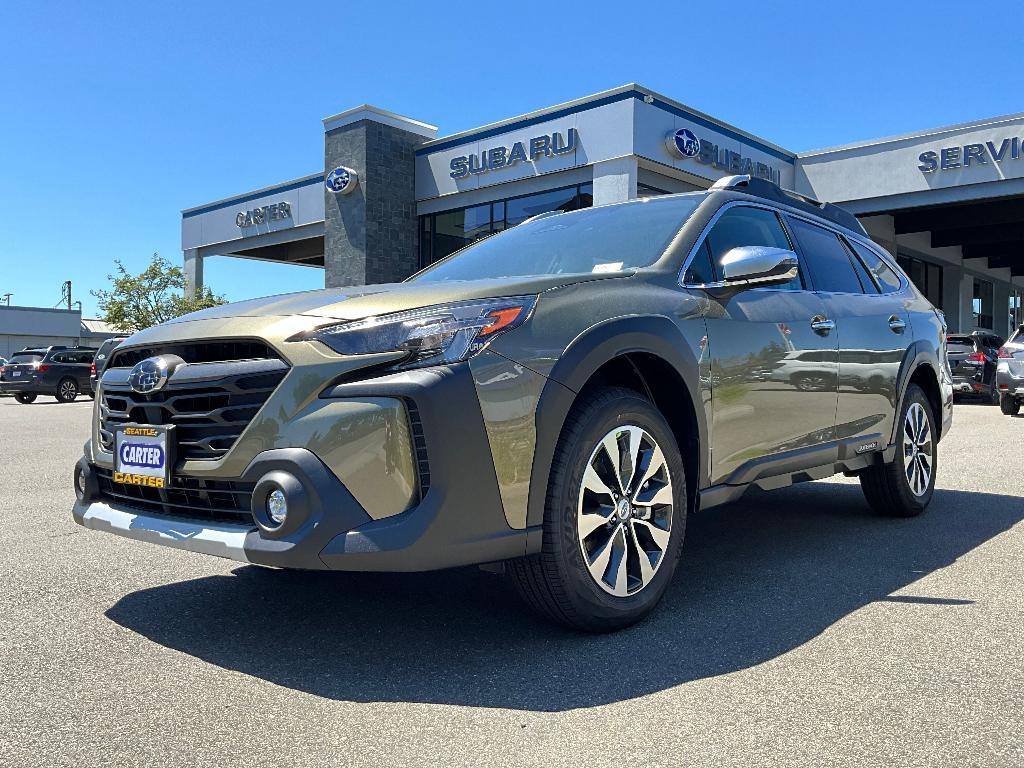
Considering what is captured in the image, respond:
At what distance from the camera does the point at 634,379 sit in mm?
3568

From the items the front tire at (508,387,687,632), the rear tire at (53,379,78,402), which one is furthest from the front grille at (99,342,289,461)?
the rear tire at (53,379,78,402)

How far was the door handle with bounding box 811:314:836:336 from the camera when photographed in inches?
174

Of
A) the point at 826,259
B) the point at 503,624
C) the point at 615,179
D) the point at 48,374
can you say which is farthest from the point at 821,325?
the point at 48,374

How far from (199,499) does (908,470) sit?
4203mm

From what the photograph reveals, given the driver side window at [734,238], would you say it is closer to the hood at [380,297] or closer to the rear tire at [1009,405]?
the hood at [380,297]

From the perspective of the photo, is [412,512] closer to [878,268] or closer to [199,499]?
[199,499]

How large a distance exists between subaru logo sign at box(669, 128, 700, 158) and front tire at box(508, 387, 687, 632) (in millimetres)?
18045

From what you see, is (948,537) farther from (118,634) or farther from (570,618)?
(118,634)

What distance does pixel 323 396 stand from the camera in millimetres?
2738

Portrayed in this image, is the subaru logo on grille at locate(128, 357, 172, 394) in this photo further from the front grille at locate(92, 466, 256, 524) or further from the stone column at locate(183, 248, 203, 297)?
the stone column at locate(183, 248, 203, 297)

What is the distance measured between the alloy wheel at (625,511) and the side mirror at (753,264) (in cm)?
85

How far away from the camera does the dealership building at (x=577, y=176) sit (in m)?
20.6

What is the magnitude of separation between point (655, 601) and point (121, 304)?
4234 cm

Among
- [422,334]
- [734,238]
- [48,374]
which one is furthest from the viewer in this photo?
[48,374]
